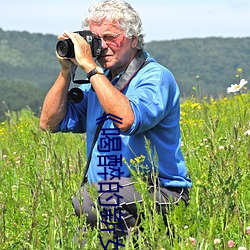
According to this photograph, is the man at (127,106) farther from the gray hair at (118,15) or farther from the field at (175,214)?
the field at (175,214)

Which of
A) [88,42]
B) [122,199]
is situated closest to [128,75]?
[88,42]

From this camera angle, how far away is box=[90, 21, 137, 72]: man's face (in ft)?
11.1

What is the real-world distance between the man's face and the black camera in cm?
4

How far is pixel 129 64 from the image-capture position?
11.4 feet

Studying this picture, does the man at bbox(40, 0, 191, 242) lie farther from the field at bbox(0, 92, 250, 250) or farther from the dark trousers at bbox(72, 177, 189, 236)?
the field at bbox(0, 92, 250, 250)

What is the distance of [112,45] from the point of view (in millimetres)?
3404

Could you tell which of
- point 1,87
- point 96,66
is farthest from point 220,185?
point 1,87

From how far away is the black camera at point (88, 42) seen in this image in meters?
3.31

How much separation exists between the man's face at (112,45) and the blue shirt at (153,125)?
0.38 feet

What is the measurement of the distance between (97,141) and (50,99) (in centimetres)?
47

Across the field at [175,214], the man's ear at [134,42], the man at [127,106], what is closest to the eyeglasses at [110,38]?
the man at [127,106]

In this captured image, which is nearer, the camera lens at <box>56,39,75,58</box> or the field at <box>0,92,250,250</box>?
the field at <box>0,92,250,250</box>

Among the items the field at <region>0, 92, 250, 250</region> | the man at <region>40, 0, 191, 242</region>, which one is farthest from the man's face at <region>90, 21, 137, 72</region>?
the field at <region>0, 92, 250, 250</region>

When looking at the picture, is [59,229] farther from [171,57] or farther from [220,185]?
[171,57]
